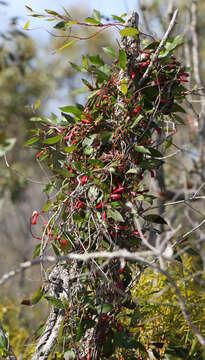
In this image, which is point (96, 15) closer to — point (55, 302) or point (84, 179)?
point (84, 179)

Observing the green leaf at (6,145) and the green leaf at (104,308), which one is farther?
the green leaf at (104,308)

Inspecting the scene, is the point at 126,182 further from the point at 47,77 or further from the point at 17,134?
the point at 47,77

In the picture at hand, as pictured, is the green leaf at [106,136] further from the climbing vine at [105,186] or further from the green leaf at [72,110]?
the green leaf at [72,110]

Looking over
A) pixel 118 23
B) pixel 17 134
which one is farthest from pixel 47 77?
pixel 118 23

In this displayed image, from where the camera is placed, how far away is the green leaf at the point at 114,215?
96 cm

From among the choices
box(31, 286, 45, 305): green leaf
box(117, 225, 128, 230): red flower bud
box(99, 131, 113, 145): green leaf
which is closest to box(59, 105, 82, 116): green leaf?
box(99, 131, 113, 145): green leaf

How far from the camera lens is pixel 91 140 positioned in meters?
1.04

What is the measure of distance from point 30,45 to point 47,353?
581 centimetres

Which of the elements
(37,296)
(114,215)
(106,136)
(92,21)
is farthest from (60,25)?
(37,296)

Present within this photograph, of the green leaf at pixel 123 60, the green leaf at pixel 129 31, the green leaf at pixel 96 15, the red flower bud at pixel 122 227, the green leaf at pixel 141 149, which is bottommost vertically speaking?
the red flower bud at pixel 122 227

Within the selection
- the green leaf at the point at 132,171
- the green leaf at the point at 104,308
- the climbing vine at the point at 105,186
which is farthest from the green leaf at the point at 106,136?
the green leaf at the point at 104,308

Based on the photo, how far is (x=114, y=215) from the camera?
973 millimetres

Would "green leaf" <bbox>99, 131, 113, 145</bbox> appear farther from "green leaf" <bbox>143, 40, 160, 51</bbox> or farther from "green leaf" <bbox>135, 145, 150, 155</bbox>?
"green leaf" <bbox>143, 40, 160, 51</bbox>

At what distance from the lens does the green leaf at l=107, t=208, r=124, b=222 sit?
0.96 meters
